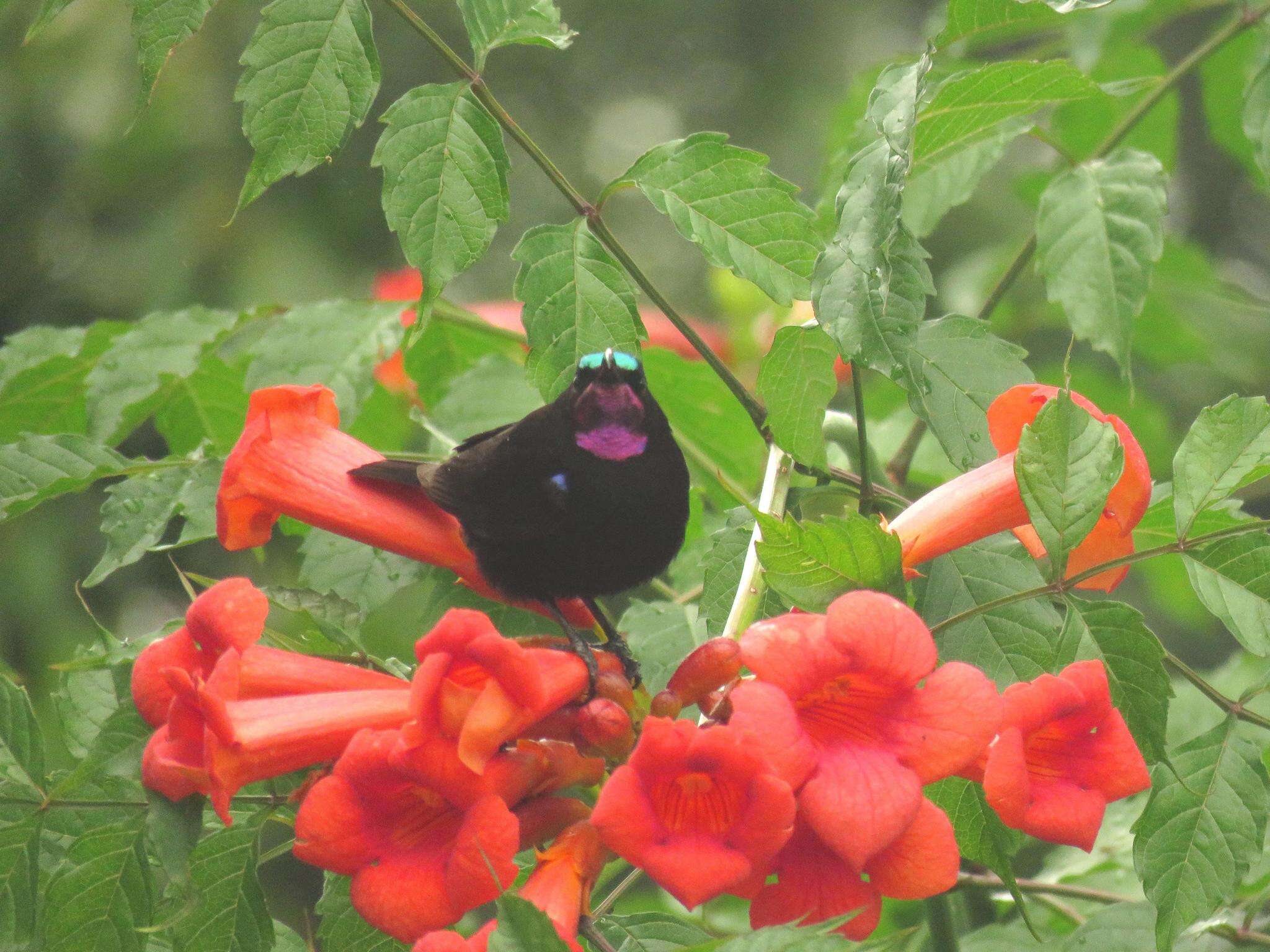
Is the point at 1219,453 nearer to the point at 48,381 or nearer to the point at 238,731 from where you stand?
the point at 238,731

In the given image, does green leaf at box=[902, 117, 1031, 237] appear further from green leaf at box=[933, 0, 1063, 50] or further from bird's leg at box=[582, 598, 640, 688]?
bird's leg at box=[582, 598, 640, 688]

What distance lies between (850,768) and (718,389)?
128 cm

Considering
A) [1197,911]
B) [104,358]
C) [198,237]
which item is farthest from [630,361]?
[198,237]

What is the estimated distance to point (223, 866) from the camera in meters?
1.40

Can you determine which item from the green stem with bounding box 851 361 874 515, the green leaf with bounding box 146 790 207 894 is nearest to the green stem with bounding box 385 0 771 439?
the green stem with bounding box 851 361 874 515

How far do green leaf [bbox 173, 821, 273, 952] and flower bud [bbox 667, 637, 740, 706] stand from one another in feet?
1.65

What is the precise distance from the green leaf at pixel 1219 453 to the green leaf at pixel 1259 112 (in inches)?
29.8

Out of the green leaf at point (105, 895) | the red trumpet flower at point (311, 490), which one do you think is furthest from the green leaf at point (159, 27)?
the green leaf at point (105, 895)

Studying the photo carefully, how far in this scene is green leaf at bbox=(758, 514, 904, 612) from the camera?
4.16 ft

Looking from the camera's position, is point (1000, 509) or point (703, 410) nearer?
point (1000, 509)

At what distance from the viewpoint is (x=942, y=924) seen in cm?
178

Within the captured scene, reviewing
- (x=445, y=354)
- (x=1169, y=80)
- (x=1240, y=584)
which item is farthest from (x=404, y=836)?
(x=1169, y=80)

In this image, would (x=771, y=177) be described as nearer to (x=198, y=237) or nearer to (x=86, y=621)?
(x=86, y=621)

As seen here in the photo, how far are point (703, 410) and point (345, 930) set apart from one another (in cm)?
120
